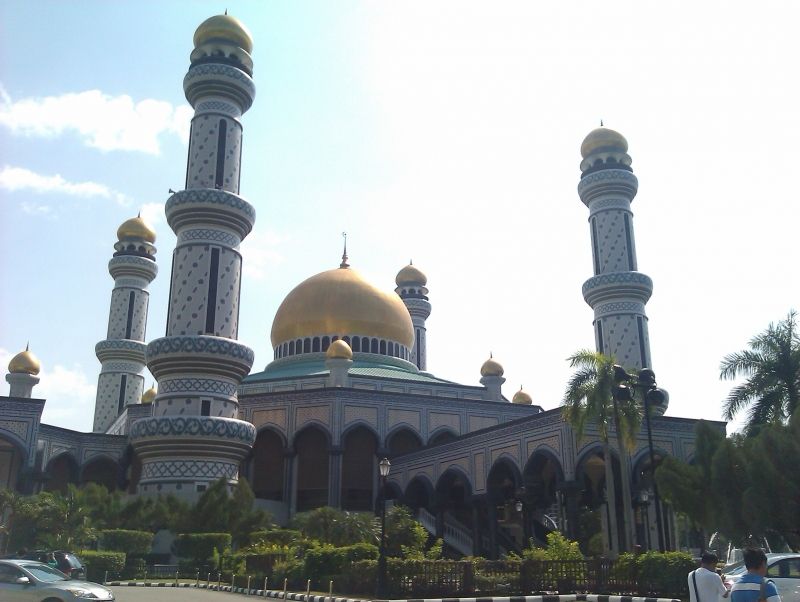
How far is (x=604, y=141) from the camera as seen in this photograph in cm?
3956

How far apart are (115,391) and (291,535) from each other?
2379cm

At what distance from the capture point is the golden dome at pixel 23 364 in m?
45.1

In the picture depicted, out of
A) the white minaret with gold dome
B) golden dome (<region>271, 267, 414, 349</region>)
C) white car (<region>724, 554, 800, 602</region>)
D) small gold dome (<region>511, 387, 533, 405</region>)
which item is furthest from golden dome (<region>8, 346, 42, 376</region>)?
white car (<region>724, 554, 800, 602</region>)

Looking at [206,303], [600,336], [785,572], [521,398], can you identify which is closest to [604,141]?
[600,336]

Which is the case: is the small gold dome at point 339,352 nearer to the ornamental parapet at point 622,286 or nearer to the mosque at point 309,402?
the mosque at point 309,402

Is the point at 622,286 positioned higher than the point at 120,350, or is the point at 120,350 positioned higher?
the point at 622,286

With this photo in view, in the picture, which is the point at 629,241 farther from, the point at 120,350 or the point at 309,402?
the point at 120,350

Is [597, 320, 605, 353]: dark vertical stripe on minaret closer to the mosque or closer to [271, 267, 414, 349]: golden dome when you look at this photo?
the mosque

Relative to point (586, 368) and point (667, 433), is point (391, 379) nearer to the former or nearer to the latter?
point (667, 433)

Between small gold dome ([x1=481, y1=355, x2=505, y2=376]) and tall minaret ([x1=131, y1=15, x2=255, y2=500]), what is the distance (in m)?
17.1

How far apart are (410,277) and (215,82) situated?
2511 centimetres

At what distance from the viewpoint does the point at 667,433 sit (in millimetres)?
29172

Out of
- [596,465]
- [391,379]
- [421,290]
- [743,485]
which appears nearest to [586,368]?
[743,485]

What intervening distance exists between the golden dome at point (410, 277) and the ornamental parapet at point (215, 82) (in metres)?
23.8
